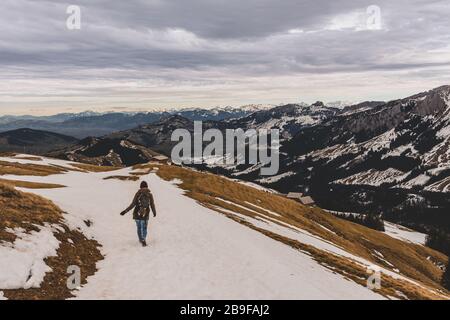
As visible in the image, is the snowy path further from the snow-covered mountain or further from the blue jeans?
the blue jeans

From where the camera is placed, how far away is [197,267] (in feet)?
78.4

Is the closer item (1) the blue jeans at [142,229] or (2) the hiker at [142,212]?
(2) the hiker at [142,212]

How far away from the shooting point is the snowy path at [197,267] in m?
20.0

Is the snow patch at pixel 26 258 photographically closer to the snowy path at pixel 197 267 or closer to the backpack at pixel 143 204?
the snowy path at pixel 197 267

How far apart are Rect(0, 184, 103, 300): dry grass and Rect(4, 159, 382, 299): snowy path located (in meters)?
0.93

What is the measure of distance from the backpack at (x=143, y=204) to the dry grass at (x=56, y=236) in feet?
12.5

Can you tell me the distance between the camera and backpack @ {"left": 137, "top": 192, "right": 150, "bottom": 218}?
91.9 feet
